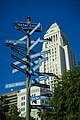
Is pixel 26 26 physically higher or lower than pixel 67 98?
higher

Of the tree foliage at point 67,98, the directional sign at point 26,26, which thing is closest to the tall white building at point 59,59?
the tree foliage at point 67,98

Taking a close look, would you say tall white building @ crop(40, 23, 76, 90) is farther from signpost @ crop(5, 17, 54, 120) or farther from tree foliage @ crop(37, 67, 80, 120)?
signpost @ crop(5, 17, 54, 120)

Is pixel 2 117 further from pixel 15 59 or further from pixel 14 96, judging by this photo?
pixel 14 96

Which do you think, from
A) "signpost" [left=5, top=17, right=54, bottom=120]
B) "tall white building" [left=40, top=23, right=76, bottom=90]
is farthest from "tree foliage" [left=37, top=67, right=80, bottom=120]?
"tall white building" [left=40, top=23, right=76, bottom=90]

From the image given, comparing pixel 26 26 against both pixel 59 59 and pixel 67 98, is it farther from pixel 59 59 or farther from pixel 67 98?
pixel 59 59

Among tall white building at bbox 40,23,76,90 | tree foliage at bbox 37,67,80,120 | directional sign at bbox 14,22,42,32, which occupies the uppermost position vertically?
tall white building at bbox 40,23,76,90

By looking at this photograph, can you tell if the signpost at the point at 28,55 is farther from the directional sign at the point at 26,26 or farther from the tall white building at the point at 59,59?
the tall white building at the point at 59,59

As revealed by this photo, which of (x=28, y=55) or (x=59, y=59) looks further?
(x=59, y=59)

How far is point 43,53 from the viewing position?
15555mm

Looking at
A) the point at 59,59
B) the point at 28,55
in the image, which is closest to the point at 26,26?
the point at 28,55

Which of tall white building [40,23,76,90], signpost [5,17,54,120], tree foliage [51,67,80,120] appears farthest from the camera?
tall white building [40,23,76,90]

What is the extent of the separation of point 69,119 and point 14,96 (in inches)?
5352

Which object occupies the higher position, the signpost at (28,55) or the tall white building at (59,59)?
the tall white building at (59,59)

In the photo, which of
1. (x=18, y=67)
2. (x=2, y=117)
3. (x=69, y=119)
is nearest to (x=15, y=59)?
(x=18, y=67)
